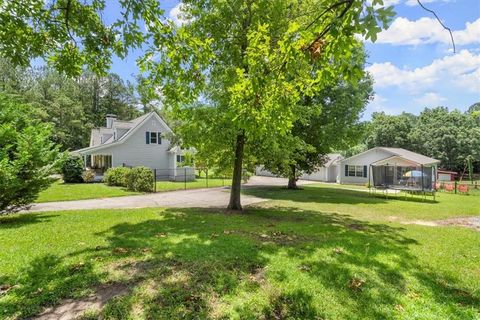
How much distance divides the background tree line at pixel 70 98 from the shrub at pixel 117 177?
1544 cm

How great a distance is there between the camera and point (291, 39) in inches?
158

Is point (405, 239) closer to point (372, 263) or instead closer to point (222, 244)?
point (372, 263)

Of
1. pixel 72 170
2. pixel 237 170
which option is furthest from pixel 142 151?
pixel 237 170

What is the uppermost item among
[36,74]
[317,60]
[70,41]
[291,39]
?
[36,74]

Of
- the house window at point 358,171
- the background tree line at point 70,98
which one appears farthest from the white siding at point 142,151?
the house window at point 358,171

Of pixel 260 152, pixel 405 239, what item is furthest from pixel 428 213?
pixel 260 152

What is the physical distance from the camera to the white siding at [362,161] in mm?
29909

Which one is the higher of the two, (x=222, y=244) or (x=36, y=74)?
(x=36, y=74)

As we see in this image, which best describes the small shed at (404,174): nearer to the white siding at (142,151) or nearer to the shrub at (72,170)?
the white siding at (142,151)

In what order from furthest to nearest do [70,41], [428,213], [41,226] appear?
1. [428,213]
2. [41,226]
3. [70,41]

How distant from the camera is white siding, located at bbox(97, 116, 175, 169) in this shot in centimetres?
2491

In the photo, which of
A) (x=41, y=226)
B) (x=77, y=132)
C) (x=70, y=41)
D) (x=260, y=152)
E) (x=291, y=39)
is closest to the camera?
(x=291, y=39)

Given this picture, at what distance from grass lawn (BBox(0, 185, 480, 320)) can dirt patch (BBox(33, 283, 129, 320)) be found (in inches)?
1.8

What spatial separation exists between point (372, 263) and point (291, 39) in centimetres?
392
